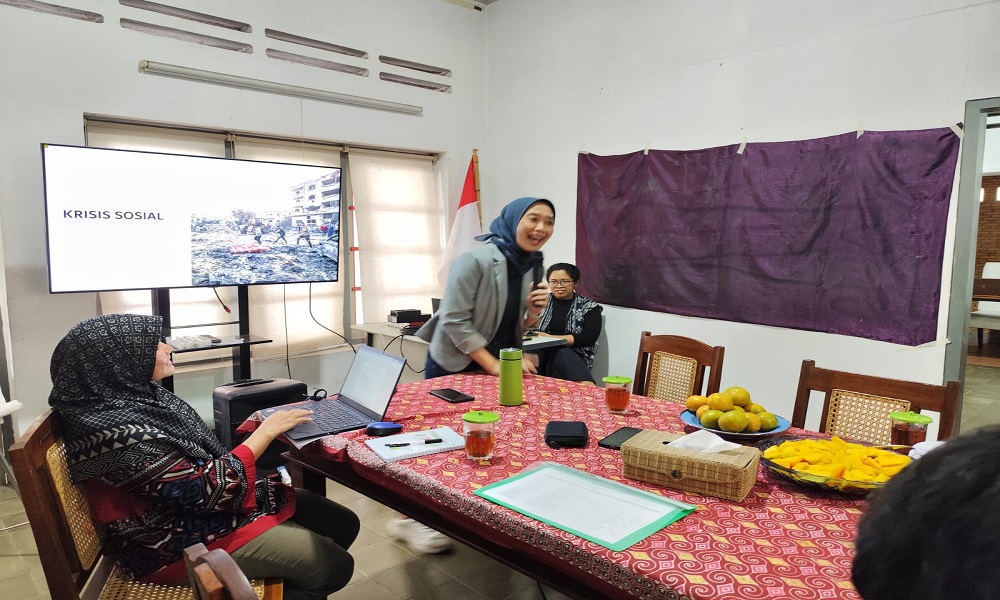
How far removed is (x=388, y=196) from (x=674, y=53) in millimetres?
2152

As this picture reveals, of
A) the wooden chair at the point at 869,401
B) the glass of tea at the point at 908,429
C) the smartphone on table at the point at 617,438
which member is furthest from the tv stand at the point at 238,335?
the glass of tea at the point at 908,429

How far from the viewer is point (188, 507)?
1407mm

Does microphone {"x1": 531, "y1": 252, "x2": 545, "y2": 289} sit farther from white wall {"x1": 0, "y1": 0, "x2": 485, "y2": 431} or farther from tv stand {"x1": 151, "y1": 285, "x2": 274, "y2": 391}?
white wall {"x1": 0, "y1": 0, "x2": 485, "y2": 431}

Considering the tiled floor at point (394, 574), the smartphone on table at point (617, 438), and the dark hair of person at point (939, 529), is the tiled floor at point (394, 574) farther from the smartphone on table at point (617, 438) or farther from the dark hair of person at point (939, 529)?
the dark hair of person at point (939, 529)

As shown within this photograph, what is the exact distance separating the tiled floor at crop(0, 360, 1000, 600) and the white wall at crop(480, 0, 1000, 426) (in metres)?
1.47

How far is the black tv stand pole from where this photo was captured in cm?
334

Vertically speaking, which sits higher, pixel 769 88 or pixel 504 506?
pixel 769 88

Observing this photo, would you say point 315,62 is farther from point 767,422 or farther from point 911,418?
point 911,418

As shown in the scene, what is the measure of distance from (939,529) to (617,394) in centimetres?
146

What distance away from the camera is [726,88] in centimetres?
350

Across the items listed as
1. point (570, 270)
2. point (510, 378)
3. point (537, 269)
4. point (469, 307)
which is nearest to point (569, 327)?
point (570, 270)

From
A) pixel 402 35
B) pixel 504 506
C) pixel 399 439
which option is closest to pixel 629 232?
pixel 402 35

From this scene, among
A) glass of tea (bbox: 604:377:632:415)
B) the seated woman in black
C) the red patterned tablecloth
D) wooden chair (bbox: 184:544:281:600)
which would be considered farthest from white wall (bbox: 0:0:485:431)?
wooden chair (bbox: 184:544:281:600)

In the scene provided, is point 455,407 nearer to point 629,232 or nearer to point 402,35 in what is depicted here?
point 629,232
